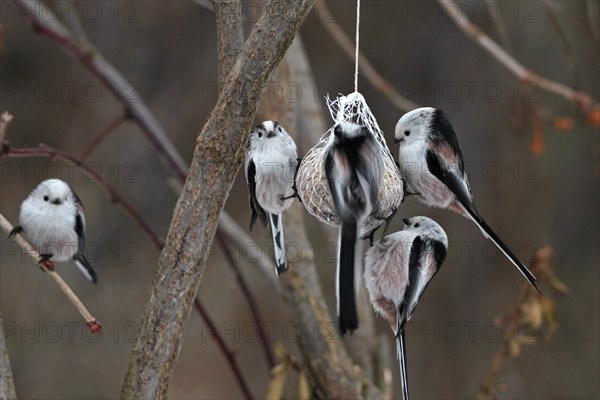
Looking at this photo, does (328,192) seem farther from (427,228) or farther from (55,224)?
(55,224)

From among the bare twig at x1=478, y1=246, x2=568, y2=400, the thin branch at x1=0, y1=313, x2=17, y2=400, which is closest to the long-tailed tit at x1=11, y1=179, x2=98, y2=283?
the thin branch at x1=0, y1=313, x2=17, y2=400

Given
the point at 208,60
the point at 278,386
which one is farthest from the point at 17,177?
the point at 278,386

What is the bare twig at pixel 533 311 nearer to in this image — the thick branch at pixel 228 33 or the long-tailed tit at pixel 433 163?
the long-tailed tit at pixel 433 163

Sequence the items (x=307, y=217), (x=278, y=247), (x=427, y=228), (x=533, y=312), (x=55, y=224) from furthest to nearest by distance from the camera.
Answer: (x=307, y=217), (x=533, y=312), (x=55, y=224), (x=278, y=247), (x=427, y=228)

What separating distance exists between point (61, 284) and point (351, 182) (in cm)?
60

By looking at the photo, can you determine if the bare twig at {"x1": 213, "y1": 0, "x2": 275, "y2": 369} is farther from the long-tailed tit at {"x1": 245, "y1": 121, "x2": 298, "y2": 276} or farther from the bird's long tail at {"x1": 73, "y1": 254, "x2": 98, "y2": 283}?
the bird's long tail at {"x1": 73, "y1": 254, "x2": 98, "y2": 283}

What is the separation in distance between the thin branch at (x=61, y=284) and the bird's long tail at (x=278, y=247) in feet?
1.28

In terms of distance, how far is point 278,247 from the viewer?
1620 mm

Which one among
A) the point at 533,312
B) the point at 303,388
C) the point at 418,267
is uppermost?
the point at 418,267

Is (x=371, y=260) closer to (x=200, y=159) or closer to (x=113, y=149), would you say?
(x=200, y=159)

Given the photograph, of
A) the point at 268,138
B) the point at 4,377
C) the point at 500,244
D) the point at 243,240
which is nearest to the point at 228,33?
the point at 268,138

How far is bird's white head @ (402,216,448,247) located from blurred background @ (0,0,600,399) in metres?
2.20

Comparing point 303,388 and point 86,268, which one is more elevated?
point 86,268

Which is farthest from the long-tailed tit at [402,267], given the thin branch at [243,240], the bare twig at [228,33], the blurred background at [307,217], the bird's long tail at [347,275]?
the blurred background at [307,217]
